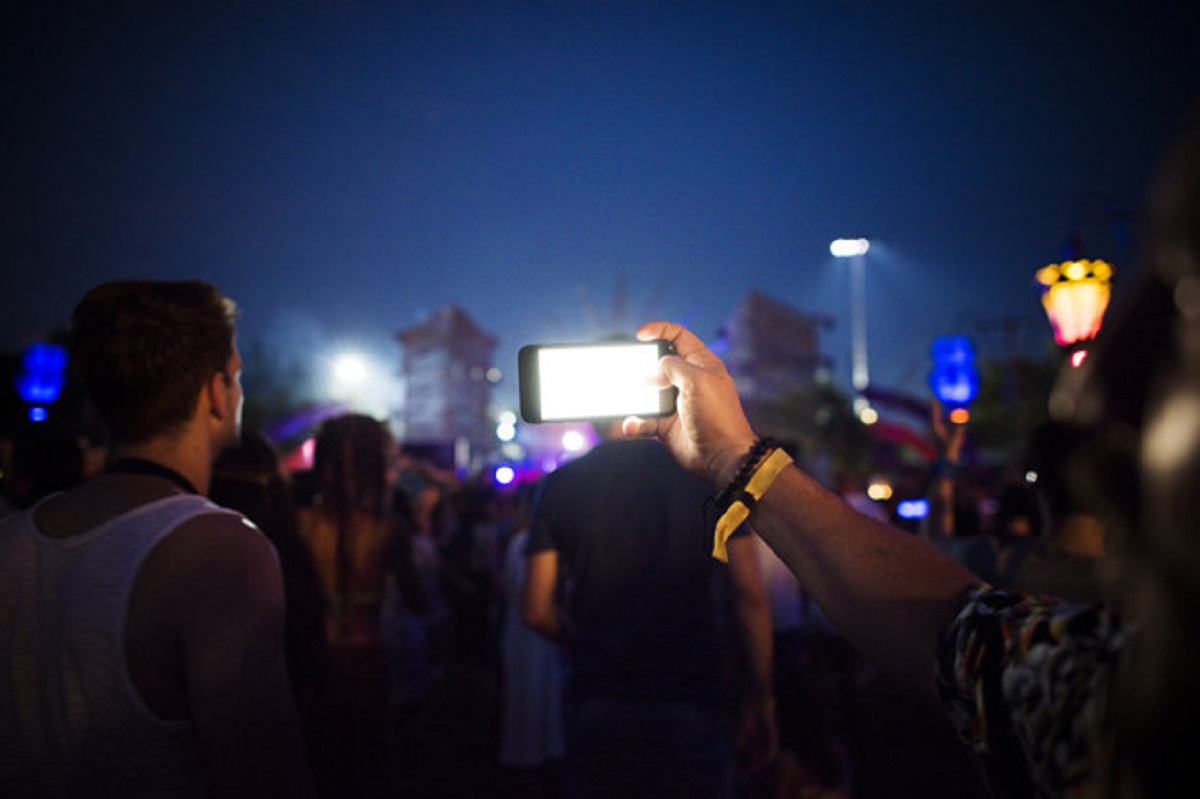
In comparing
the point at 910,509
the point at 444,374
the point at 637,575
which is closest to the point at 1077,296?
the point at 637,575

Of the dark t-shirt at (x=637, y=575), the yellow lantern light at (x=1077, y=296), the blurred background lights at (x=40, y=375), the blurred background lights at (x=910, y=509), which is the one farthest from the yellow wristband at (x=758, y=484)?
the blurred background lights at (x=40, y=375)

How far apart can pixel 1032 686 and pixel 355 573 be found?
169 inches

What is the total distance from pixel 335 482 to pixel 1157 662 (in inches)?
182

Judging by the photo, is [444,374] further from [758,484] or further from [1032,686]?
[1032,686]

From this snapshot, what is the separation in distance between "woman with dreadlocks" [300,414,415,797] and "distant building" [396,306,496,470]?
57.7 meters

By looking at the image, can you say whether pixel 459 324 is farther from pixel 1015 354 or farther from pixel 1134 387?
pixel 1134 387

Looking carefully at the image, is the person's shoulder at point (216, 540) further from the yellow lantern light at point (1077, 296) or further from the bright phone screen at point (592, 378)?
the yellow lantern light at point (1077, 296)

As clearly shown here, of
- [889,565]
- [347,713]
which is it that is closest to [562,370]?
[889,565]

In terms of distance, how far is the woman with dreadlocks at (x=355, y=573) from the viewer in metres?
4.41

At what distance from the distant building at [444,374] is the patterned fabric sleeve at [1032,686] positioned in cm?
6169

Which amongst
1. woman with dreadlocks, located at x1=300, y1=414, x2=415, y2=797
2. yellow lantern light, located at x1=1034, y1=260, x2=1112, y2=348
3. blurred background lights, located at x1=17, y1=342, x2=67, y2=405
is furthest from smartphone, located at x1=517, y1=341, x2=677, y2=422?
blurred background lights, located at x1=17, y1=342, x2=67, y2=405

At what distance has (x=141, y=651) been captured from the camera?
176 cm

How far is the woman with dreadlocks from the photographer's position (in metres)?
4.41

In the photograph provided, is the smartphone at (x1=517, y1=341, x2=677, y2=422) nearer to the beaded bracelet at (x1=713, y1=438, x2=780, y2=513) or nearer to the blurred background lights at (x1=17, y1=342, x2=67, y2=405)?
the beaded bracelet at (x1=713, y1=438, x2=780, y2=513)
